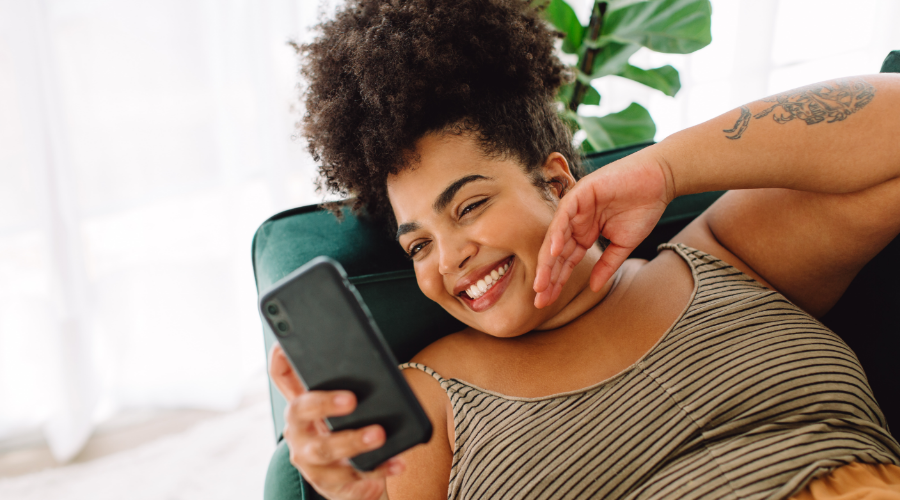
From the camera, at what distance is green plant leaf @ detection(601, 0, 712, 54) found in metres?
1.48

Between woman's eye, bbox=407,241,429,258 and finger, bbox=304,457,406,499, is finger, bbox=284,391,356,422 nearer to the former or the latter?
finger, bbox=304,457,406,499

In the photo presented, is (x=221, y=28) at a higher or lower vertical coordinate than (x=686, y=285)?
higher

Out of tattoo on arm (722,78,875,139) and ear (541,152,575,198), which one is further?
ear (541,152,575,198)

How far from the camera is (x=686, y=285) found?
945mm

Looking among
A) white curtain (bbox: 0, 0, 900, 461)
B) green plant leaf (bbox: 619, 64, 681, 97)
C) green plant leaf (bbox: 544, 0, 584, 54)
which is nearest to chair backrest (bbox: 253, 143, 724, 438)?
white curtain (bbox: 0, 0, 900, 461)

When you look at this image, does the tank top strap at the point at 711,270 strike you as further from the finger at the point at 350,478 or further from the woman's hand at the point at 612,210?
the finger at the point at 350,478

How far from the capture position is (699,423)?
2.53 feet

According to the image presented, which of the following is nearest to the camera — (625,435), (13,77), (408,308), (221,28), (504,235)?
(625,435)

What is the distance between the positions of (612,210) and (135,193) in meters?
1.79

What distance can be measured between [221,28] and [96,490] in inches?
65.5

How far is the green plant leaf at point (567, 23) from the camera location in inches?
64.1

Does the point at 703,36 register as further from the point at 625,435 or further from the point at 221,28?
the point at 221,28

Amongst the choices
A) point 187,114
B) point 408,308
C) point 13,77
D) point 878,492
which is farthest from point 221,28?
point 878,492

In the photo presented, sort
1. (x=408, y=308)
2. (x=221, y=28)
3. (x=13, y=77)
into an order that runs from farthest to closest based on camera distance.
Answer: (x=221, y=28) < (x=13, y=77) < (x=408, y=308)
